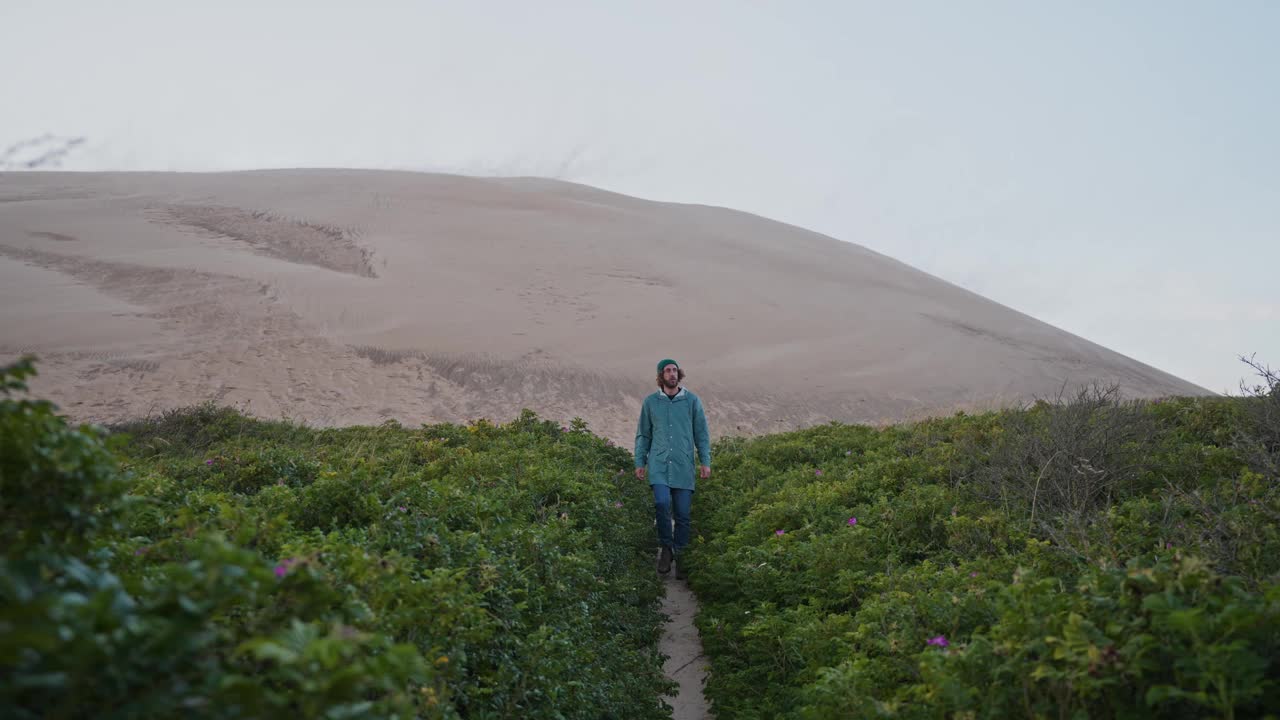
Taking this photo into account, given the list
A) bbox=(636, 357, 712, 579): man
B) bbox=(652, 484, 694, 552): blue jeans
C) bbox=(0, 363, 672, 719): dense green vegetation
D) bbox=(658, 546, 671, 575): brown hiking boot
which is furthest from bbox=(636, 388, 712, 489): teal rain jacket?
bbox=(658, 546, 671, 575): brown hiking boot

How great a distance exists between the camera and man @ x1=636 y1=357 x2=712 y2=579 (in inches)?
290

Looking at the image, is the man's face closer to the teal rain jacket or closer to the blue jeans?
the teal rain jacket

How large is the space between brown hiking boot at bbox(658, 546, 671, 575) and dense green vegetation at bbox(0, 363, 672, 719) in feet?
0.79

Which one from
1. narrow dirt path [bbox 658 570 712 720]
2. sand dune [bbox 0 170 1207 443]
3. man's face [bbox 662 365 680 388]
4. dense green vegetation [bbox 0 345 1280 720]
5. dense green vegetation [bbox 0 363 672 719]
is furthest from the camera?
sand dune [bbox 0 170 1207 443]

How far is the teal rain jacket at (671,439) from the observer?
7.36 m

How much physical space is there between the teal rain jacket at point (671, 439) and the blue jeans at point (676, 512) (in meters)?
0.11

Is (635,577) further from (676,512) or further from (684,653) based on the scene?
(676,512)

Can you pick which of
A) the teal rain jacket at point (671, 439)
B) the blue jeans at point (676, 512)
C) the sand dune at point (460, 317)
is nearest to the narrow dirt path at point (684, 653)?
the blue jeans at point (676, 512)

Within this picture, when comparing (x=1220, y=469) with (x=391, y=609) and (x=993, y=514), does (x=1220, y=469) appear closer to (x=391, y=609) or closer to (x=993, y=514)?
(x=993, y=514)

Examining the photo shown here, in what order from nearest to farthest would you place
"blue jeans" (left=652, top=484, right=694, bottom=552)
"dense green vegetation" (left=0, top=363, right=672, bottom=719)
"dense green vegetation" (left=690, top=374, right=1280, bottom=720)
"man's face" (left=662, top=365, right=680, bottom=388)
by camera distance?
"dense green vegetation" (left=0, top=363, right=672, bottom=719) < "dense green vegetation" (left=690, top=374, right=1280, bottom=720) < "blue jeans" (left=652, top=484, right=694, bottom=552) < "man's face" (left=662, top=365, right=680, bottom=388)

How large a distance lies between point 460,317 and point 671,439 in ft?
66.6

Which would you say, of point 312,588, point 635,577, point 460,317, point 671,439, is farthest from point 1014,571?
point 460,317

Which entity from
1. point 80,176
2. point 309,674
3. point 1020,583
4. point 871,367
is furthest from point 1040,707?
point 80,176

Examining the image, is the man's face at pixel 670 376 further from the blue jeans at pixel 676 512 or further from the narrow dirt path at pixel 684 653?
the narrow dirt path at pixel 684 653
